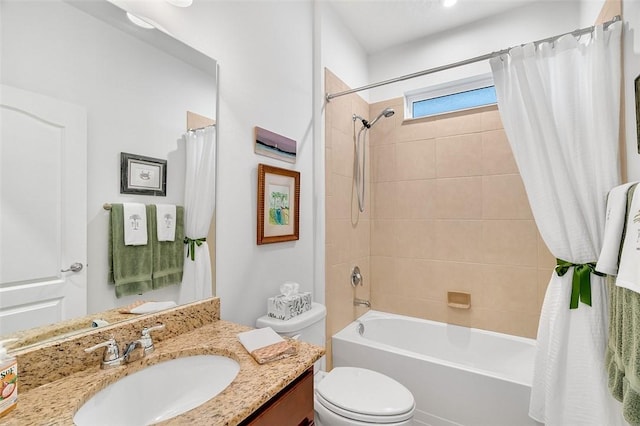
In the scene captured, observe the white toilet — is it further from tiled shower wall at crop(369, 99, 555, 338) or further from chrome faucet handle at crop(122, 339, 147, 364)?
tiled shower wall at crop(369, 99, 555, 338)

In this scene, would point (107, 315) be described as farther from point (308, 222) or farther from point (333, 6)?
point (333, 6)

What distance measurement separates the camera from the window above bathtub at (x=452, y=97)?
228 cm

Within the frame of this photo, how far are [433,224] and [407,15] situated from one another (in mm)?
1657

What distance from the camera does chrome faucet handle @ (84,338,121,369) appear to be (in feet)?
2.83

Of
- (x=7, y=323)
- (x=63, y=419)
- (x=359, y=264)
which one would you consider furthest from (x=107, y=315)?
(x=359, y=264)

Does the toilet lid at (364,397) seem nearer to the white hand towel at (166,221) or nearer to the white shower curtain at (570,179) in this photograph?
the white shower curtain at (570,179)

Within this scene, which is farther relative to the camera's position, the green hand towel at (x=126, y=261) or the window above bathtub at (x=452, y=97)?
the window above bathtub at (x=452, y=97)

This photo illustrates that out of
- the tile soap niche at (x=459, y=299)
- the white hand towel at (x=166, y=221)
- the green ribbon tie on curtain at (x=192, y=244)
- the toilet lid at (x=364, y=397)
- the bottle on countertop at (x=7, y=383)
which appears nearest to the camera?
the bottle on countertop at (x=7, y=383)

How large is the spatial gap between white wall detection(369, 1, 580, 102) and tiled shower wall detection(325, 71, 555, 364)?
31 centimetres

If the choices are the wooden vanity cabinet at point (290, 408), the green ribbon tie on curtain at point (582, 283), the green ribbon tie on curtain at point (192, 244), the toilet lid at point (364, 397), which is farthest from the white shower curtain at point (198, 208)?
the green ribbon tie on curtain at point (582, 283)

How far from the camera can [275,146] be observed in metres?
1.67

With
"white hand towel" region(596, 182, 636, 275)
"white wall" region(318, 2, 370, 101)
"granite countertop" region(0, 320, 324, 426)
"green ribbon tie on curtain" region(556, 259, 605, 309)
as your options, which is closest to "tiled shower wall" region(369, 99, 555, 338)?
"white wall" region(318, 2, 370, 101)

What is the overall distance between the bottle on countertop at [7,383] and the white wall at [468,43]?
2.76m

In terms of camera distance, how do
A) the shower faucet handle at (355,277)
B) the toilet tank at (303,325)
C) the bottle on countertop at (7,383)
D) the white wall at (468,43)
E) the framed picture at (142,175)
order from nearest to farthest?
the bottle on countertop at (7,383)
the framed picture at (142,175)
the toilet tank at (303,325)
the white wall at (468,43)
the shower faucet handle at (355,277)
